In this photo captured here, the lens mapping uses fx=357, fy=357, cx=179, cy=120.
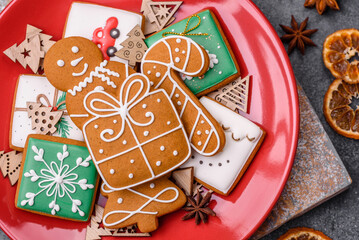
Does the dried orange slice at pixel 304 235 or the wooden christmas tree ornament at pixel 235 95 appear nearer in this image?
the wooden christmas tree ornament at pixel 235 95

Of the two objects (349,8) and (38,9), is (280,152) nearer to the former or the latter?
(349,8)

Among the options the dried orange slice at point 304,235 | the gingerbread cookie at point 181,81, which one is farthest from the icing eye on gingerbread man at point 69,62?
the dried orange slice at point 304,235

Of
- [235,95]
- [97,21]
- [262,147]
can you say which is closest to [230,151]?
[262,147]

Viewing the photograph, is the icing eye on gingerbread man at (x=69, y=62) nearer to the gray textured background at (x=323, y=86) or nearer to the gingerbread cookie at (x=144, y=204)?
the gingerbread cookie at (x=144, y=204)

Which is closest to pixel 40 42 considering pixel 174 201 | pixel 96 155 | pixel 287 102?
pixel 96 155

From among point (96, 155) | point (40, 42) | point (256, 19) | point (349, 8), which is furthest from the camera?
point (349, 8)

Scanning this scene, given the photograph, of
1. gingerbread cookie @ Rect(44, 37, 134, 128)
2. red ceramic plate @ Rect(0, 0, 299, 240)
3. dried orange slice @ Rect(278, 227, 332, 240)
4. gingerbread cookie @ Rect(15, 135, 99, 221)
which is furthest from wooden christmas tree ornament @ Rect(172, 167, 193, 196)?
dried orange slice @ Rect(278, 227, 332, 240)

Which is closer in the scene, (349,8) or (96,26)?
(96,26)

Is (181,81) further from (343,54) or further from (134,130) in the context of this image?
(343,54)
